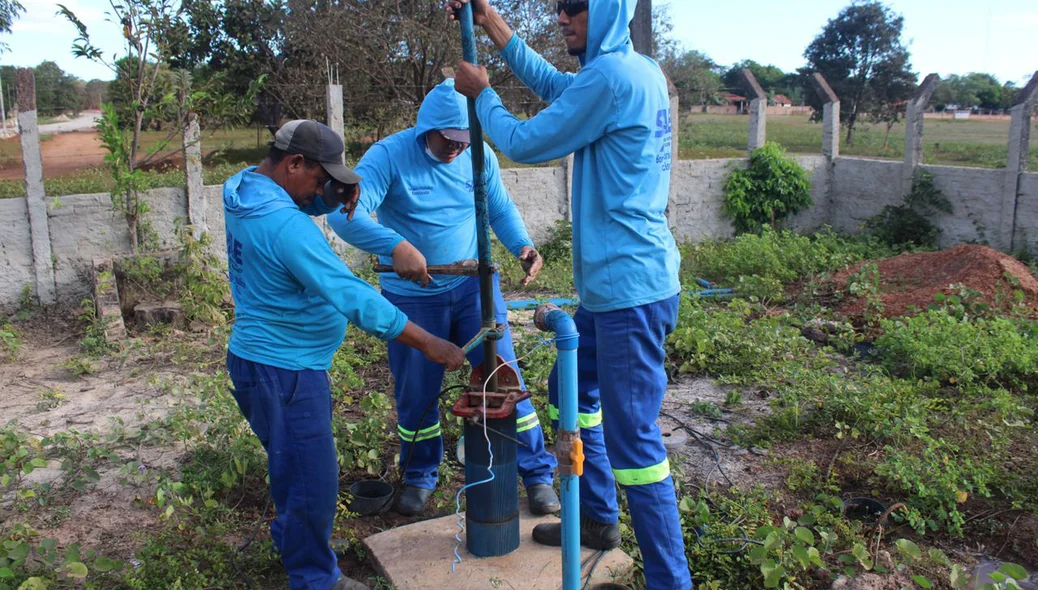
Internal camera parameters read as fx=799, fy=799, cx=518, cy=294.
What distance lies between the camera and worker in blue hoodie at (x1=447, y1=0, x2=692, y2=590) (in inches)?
115

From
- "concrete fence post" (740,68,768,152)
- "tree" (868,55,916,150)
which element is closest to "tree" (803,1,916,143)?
"tree" (868,55,916,150)

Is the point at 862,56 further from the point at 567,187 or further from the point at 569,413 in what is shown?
the point at 569,413

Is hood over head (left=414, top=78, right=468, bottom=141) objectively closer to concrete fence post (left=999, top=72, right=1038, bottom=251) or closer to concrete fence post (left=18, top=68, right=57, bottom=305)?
concrete fence post (left=18, top=68, right=57, bottom=305)

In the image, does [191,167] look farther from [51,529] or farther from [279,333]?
[279,333]

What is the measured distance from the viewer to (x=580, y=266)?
3137mm

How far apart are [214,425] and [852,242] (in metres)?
8.84

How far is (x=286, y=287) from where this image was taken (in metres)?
2.87

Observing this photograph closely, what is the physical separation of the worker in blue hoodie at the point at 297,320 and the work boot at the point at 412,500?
805mm

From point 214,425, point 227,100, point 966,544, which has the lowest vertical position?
point 966,544

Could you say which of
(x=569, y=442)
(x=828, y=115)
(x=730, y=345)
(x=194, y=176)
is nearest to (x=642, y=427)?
(x=569, y=442)

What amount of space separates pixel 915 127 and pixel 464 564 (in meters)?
9.43

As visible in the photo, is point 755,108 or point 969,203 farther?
point 755,108

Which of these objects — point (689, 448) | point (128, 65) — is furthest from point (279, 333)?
point (128, 65)

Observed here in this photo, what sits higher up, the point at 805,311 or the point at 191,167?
the point at 191,167
